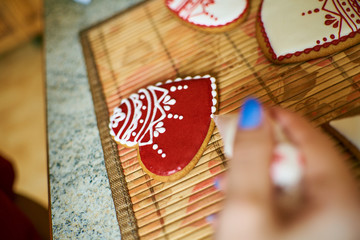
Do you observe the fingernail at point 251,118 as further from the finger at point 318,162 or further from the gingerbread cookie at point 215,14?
the gingerbread cookie at point 215,14

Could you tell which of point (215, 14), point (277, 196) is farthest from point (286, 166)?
point (215, 14)

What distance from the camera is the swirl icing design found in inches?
28.5

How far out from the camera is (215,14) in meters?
0.74

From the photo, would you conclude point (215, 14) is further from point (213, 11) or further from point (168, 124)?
point (168, 124)

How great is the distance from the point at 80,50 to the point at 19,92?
1.25m

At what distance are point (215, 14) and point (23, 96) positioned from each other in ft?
5.38

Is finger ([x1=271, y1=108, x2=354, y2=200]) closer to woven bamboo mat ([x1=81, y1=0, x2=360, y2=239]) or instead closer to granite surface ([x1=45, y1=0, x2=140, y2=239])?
woven bamboo mat ([x1=81, y1=0, x2=360, y2=239])

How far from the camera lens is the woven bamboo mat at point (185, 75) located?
56 centimetres

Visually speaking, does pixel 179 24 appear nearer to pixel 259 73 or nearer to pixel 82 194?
pixel 259 73

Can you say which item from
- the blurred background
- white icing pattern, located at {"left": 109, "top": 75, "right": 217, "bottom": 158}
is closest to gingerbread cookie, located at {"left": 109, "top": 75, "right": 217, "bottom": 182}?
white icing pattern, located at {"left": 109, "top": 75, "right": 217, "bottom": 158}

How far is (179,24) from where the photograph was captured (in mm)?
821

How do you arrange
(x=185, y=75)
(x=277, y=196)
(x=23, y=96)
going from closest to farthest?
(x=277, y=196)
(x=185, y=75)
(x=23, y=96)

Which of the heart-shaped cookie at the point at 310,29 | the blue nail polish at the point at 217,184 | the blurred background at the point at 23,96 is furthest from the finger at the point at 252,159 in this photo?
the blurred background at the point at 23,96

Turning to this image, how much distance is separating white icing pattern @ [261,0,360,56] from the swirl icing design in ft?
0.35
